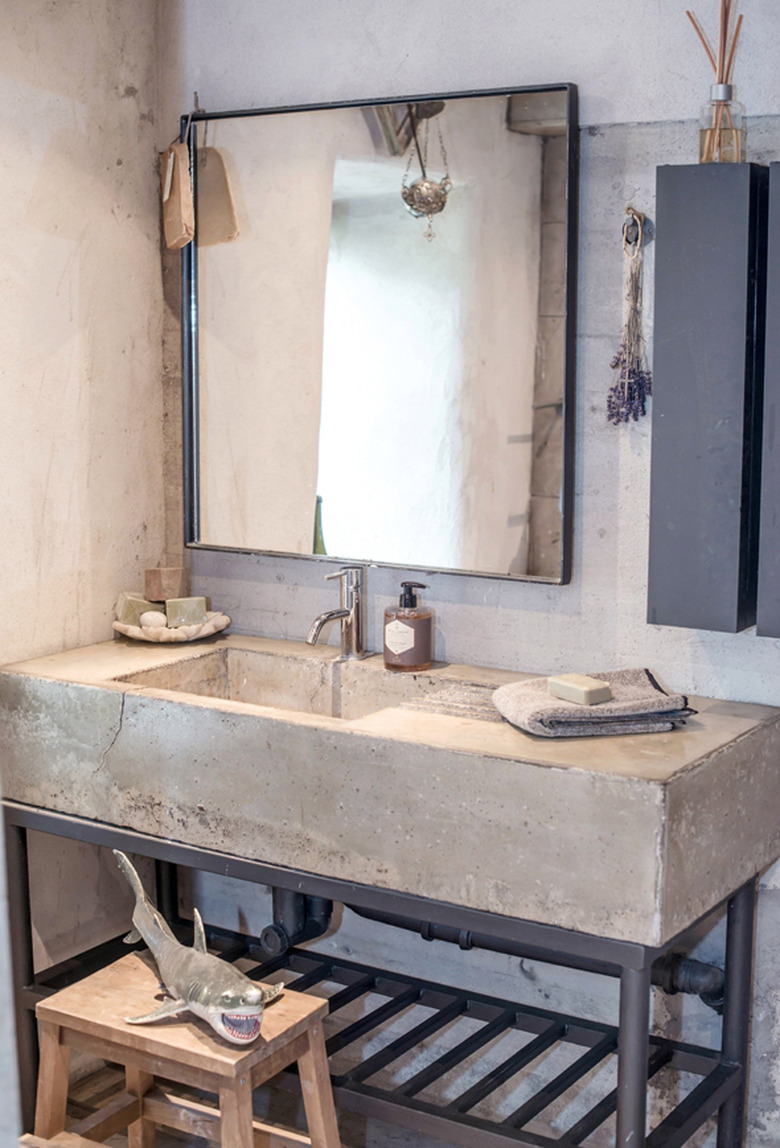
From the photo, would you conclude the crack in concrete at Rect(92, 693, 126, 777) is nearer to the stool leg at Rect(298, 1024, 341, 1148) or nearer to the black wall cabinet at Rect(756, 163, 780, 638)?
the stool leg at Rect(298, 1024, 341, 1148)

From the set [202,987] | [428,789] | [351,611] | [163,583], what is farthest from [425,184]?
[202,987]

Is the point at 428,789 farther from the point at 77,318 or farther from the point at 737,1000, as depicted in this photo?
the point at 77,318

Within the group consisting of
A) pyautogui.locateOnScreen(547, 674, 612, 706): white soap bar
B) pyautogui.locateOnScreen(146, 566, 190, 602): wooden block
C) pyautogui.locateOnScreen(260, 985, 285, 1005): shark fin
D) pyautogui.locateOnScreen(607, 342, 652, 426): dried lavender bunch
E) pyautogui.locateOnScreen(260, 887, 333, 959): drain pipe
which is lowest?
pyautogui.locateOnScreen(260, 887, 333, 959): drain pipe

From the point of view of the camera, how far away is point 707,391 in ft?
6.19

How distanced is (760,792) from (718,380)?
66cm

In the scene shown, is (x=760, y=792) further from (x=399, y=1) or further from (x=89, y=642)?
(x=399, y=1)

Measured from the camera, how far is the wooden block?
2.57 metres

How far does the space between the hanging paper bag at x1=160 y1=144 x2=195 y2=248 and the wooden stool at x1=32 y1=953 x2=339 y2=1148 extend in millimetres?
1465

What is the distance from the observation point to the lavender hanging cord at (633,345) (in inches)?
82.4

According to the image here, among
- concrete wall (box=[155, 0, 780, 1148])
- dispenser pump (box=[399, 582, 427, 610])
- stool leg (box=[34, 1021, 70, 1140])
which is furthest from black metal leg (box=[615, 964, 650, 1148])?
stool leg (box=[34, 1021, 70, 1140])

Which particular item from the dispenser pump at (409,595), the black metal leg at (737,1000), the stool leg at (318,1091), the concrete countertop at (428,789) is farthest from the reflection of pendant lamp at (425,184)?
the stool leg at (318,1091)

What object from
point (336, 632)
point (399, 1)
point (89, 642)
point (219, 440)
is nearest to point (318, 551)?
point (336, 632)

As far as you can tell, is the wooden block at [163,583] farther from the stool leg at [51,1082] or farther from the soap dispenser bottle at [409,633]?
the stool leg at [51,1082]

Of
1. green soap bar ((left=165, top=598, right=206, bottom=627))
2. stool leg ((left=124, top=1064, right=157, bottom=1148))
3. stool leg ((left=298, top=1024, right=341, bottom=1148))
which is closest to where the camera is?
stool leg ((left=298, top=1024, right=341, bottom=1148))
